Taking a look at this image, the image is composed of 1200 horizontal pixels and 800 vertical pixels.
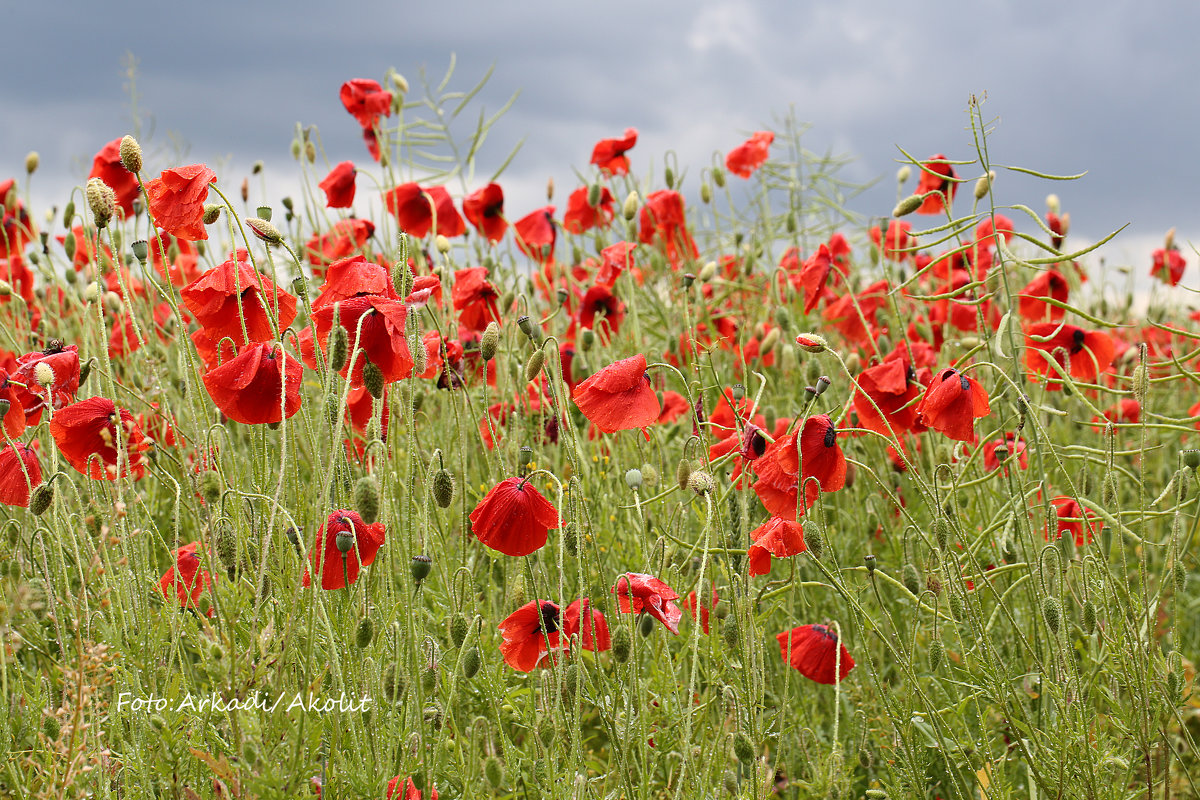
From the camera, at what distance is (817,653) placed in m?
1.52

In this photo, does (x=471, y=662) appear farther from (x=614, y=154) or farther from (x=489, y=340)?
(x=614, y=154)

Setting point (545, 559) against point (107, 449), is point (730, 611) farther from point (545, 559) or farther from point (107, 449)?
point (107, 449)

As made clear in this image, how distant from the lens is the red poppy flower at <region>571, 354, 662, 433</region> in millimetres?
1356

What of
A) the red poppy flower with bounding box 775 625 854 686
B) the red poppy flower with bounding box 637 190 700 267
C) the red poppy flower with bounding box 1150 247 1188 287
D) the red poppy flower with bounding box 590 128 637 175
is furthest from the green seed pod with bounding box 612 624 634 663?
the red poppy flower with bounding box 1150 247 1188 287

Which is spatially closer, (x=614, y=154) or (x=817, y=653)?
(x=817, y=653)

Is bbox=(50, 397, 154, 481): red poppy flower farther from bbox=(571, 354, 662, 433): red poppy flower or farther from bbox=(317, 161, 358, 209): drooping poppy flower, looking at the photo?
bbox=(317, 161, 358, 209): drooping poppy flower

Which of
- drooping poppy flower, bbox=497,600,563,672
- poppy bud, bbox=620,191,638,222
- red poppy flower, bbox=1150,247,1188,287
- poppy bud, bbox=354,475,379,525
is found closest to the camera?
poppy bud, bbox=354,475,379,525

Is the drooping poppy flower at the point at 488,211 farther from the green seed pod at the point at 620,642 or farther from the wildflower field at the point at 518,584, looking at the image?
the green seed pod at the point at 620,642

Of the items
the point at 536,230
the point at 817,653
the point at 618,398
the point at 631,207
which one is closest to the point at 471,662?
the point at 618,398

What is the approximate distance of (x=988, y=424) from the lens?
2.58 m

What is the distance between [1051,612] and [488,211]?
2.03m

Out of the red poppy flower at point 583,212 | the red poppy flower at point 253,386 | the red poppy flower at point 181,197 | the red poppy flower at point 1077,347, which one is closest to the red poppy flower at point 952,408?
the red poppy flower at point 1077,347

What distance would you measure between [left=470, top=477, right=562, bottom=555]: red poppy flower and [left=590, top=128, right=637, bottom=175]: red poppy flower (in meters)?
2.18

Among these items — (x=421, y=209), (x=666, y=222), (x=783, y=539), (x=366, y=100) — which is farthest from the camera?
(x=666, y=222)
